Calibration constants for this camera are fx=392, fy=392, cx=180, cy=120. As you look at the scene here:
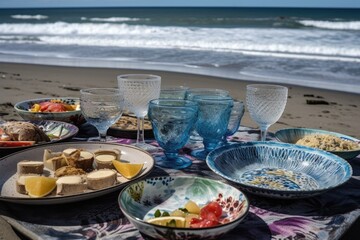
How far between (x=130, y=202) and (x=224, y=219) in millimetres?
283

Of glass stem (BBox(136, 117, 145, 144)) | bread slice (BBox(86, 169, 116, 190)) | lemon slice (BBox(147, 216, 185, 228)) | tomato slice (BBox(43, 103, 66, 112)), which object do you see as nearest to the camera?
lemon slice (BBox(147, 216, 185, 228))

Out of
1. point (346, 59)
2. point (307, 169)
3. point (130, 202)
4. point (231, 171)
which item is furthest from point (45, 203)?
point (346, 59)

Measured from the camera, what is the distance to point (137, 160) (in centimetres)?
158

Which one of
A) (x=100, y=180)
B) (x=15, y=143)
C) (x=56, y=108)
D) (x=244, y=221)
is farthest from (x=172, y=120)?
(x=56, y=108)

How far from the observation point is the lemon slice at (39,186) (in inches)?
48.2

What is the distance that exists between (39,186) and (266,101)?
38.7 inches

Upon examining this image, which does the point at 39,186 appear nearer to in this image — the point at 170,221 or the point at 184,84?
the point at 170,221

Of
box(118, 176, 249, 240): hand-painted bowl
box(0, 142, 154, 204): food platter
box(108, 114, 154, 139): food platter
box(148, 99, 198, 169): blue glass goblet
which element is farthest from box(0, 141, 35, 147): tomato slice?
box(118, 176, 249, 240): hand-painted bowl

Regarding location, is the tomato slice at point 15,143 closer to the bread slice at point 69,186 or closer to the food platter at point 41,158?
the food platter at point 41,158

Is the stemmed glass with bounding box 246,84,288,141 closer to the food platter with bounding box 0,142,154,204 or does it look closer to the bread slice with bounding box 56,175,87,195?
the food platter with bounding box 0,142,154,204

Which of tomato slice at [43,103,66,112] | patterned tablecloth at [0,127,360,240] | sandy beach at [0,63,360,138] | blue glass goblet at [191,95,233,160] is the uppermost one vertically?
blue glass goblet at [191,95,233,160]

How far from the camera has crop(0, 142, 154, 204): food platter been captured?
117 cm

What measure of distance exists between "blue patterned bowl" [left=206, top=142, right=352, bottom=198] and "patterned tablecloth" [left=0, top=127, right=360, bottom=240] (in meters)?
0.09

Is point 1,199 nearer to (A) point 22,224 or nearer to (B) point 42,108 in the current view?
(A) point 22,224
